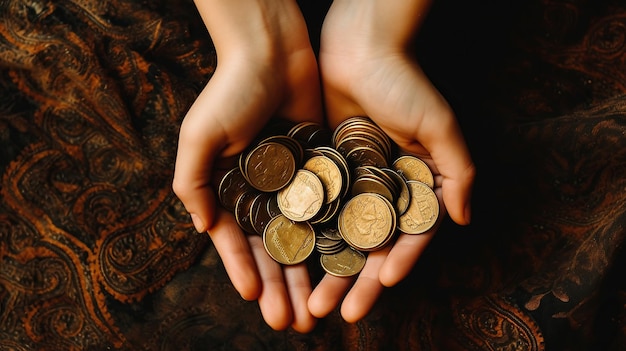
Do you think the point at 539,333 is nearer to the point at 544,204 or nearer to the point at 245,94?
the point at 544,204

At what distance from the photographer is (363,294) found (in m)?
1.27

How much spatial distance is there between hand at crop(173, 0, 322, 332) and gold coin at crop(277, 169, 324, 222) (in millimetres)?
111

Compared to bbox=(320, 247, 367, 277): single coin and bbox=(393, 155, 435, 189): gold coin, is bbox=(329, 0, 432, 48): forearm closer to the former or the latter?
bbox=(393, 155, 435, 189): gold coin

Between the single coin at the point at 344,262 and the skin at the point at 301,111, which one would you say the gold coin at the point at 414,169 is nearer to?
the skin at the point at 301,111

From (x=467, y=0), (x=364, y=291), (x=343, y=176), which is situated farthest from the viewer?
(x=467, y=0)

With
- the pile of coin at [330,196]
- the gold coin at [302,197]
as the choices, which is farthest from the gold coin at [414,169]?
the gold coin at [302,197]

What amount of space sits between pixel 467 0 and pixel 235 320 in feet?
3.51

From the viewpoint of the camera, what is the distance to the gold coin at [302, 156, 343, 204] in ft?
4.52

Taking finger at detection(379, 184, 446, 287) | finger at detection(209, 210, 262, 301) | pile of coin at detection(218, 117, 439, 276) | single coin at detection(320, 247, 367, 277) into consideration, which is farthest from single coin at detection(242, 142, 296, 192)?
finger at detection(379, 184, 446, 287)

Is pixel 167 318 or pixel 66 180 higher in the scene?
pixel 66 180


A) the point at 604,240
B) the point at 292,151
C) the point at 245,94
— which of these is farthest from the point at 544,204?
the point at 245,94

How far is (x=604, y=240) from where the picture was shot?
1284 mm

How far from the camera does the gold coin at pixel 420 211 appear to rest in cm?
133

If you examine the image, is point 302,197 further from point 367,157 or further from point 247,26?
point 247,26
